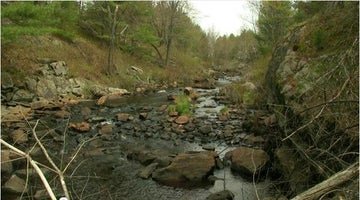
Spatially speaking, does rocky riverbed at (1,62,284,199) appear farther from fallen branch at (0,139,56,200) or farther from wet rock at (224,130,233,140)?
fallen branch at (0,139,56,200)

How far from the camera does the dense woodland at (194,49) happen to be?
5.24 meters

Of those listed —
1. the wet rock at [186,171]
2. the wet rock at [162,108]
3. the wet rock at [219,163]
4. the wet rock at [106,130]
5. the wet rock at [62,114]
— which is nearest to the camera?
the wet rock at [186,171]

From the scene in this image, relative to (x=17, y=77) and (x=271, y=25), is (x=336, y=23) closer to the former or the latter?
(x=17, y=77)

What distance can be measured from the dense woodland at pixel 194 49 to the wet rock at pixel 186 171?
1748 mm

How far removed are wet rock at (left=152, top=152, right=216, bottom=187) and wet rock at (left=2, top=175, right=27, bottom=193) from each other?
2763 millimetres

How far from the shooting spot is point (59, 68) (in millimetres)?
19047

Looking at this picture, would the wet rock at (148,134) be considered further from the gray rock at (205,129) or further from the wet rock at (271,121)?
the wet rock at (271,121)

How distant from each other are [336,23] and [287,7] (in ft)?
59.7

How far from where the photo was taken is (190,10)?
102 feet

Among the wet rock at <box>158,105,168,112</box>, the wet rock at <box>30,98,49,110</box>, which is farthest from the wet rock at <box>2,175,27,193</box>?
the wet rock at <box>158,105,168,112</box>

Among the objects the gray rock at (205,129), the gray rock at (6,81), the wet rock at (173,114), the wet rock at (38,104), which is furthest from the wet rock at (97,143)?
the gray rock at (6,81)

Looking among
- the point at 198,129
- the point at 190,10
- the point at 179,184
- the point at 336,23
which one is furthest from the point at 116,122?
the point at 190,10

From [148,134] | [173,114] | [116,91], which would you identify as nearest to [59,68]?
[116,91]

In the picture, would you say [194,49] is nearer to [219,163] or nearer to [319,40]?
[319,40]
